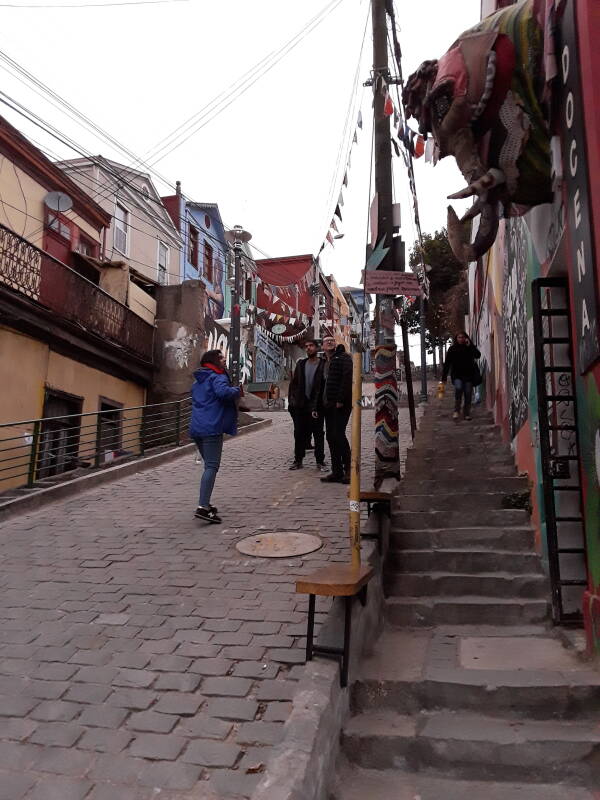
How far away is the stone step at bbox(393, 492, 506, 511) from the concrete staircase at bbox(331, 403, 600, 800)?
1.2 inches

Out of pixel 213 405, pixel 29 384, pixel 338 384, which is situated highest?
pixel 29 384

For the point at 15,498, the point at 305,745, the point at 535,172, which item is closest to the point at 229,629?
the point at 305,745

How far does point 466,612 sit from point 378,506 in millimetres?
1194

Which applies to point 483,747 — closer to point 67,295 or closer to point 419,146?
point 419,146

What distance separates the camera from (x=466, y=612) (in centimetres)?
472

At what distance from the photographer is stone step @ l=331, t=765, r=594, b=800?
9.42 ft

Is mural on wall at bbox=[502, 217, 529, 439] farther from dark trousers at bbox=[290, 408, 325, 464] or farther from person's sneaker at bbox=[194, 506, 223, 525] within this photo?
person's sneaker at bbox=[194, 506, 223, 525]

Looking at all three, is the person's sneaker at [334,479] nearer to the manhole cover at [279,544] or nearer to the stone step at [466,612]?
the manhole cover at [279,544]

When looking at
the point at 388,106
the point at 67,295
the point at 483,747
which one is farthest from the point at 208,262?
the point at 483,747

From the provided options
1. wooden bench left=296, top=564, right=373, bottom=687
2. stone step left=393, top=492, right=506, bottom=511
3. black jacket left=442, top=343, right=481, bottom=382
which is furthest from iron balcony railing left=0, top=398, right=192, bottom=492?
wooden bench left=296, top=564, right=373, bottom=687

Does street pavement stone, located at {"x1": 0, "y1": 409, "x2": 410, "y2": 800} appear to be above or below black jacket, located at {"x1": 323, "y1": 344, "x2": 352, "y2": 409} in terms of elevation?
below

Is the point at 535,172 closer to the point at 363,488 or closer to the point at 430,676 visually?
the point at 430,676

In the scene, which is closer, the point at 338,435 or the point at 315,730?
the point at 315,730

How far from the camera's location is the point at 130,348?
16.8m
